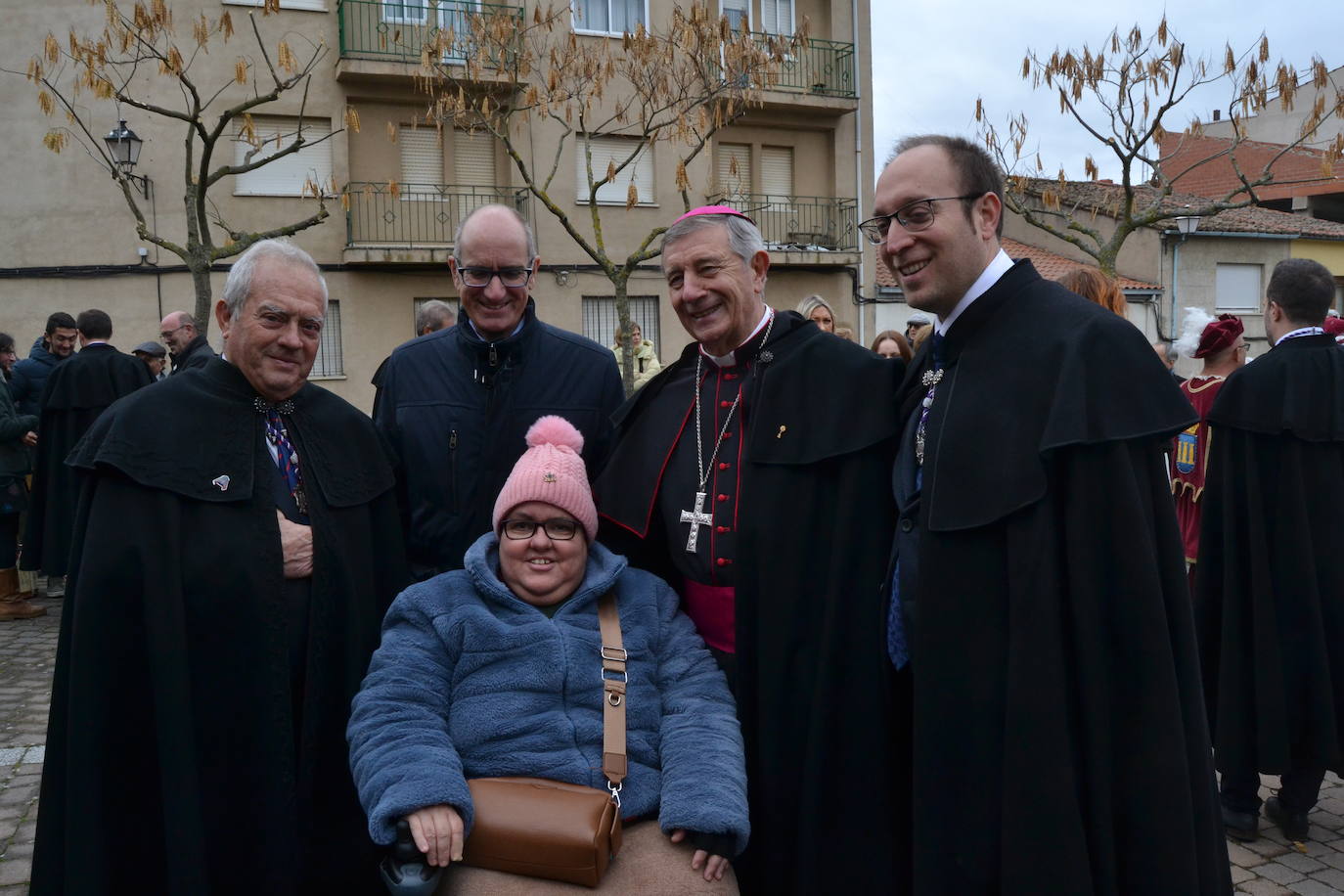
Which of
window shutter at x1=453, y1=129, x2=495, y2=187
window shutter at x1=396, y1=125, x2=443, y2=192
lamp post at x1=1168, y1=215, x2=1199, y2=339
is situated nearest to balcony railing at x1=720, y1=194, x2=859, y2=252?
window shutter at x1=453, y1=129, x2=495, y2=187

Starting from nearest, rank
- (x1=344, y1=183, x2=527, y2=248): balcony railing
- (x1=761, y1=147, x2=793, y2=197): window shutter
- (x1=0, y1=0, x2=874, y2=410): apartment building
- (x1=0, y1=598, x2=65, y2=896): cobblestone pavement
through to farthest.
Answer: (x1=0, y1=598, x2=65, y2=896): cobblestone pavement < (x1=0, y1=0, x2=874, y2=410): apartment building < (x1=344, y1=183, x2=527, y2=248): balcony railing < (x1=761, y1=147, x2=793, y2=197): window shutter

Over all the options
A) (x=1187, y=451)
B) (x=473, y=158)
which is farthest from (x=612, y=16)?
(x=1187, y=451)

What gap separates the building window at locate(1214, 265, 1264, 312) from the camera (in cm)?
2562

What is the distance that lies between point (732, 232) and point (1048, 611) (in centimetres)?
141

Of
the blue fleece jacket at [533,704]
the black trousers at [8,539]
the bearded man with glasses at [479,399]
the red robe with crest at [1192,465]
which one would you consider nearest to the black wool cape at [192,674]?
the blue fleece jacket at [533,704]

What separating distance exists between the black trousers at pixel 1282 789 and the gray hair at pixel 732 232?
335cm

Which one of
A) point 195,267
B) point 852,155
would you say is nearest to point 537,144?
point 852,155

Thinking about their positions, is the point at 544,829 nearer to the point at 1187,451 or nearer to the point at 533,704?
the point at 533,704

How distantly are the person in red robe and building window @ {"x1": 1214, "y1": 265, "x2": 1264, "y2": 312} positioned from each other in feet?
73.0

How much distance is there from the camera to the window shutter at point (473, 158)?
62.6 ft

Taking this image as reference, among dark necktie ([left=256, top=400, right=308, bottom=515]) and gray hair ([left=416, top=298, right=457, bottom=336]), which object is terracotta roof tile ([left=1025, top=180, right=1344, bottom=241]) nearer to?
gray hair ([left=416, top=298, right=457, bottom=336])

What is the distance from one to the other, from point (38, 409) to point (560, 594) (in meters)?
8.05

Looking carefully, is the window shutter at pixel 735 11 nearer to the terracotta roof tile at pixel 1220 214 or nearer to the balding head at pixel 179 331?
the terracotta roof tile at pixel 1220 214

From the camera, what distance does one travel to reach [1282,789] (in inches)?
186
